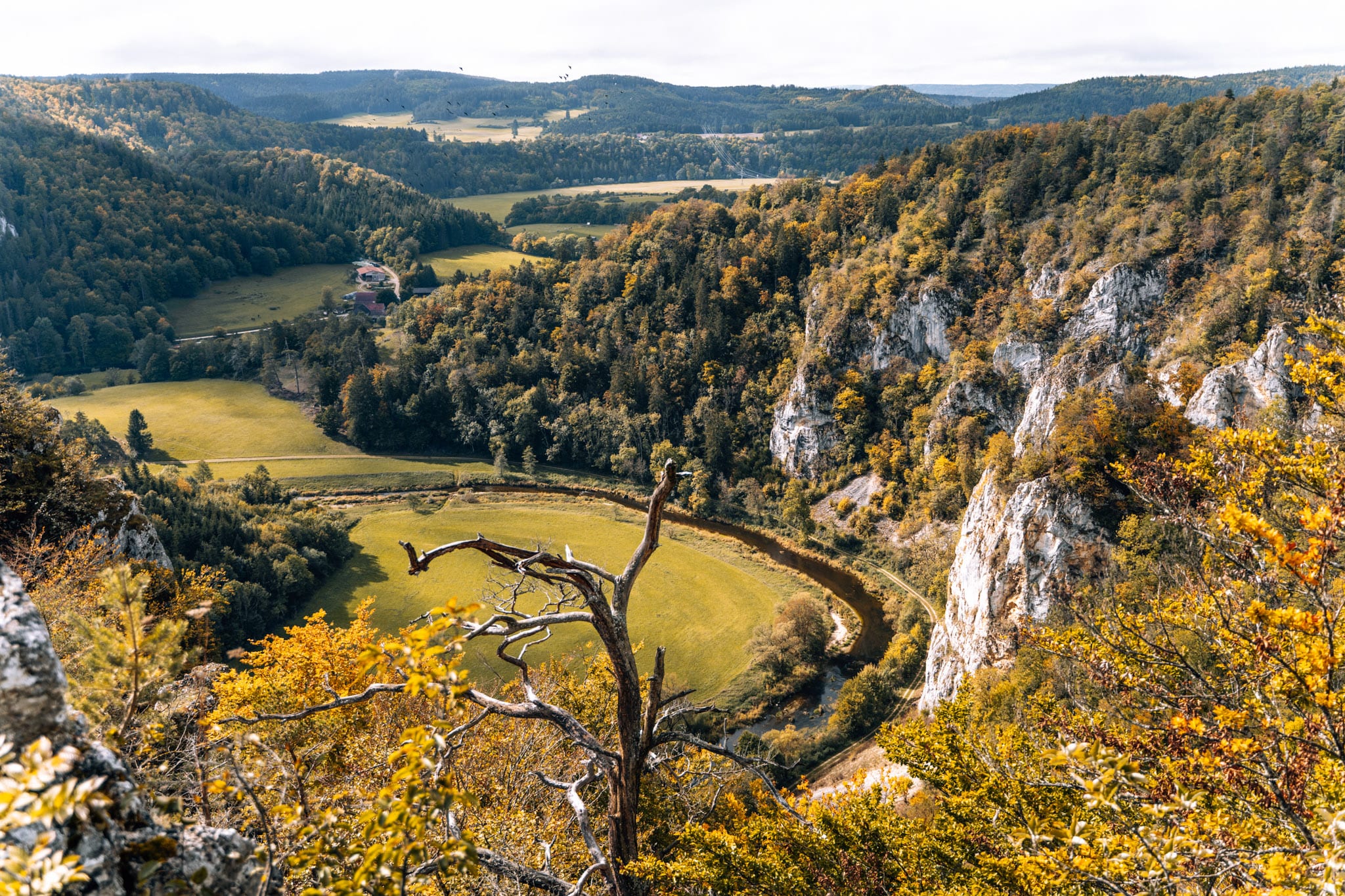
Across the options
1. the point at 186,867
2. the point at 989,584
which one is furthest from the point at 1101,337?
the point at 186,867

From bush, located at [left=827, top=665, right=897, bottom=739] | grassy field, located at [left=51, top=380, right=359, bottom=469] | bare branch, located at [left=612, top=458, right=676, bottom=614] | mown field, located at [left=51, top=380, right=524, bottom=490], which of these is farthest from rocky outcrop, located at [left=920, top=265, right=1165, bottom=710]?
grassy field, located at [left=51, top=380, right=359, bottom=469]

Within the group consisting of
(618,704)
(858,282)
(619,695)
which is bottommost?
(858,282)

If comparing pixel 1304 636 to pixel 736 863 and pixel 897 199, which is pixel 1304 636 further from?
pixel 897 199

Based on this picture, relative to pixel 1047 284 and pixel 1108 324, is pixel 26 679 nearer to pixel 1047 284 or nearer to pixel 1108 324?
pixel 1108 324

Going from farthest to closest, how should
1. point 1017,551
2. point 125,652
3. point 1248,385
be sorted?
point 1248,385 → point 1017,551 → point 125,652

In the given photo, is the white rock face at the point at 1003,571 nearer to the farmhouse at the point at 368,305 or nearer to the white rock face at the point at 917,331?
the white rock face at the point at 917,331

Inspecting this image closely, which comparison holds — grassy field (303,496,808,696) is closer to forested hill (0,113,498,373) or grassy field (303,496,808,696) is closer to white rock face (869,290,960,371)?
white rock face (869,290,960,371)

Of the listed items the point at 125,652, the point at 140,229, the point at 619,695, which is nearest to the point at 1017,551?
the point at 619,695
